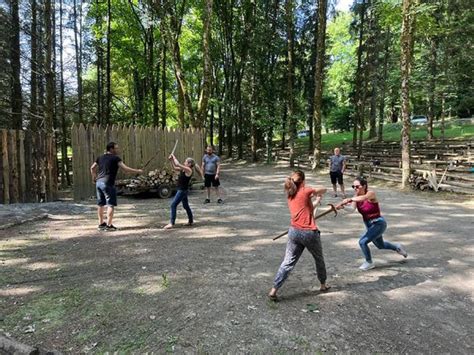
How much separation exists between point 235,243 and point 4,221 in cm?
527

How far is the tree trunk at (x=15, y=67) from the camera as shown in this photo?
16884 millimetres

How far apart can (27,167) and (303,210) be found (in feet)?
30.4

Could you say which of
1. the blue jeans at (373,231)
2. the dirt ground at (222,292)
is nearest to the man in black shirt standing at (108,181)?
the dirt ground at (222,292)

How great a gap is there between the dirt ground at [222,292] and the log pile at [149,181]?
4570 mm

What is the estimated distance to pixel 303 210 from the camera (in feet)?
16.3

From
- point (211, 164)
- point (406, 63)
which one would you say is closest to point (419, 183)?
point (406, 63)

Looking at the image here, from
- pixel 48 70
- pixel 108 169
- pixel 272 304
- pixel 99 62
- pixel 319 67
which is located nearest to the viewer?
pixel 272 304

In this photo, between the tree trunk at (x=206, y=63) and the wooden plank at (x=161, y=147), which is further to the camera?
the tree trunk at (x=206, y=63)

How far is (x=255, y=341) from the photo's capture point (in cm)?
402

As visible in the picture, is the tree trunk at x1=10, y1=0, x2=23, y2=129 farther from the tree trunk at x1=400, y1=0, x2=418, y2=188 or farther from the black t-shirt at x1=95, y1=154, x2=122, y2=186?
the tree trunk at x1=400, y1=0, x2=418, y2=188

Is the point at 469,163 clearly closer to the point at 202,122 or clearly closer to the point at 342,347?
the point at 202,122

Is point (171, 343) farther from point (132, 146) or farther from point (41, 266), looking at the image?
point (132, 146)

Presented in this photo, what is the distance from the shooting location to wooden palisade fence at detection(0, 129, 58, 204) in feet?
35.5

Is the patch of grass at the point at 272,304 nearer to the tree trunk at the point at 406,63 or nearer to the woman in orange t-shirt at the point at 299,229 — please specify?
the woman in orange t-shirt at the point at 299,229
